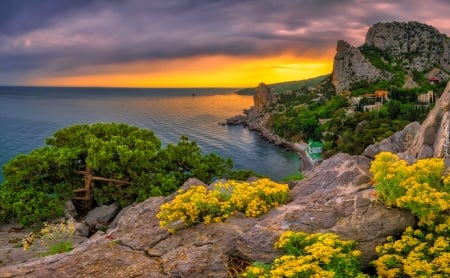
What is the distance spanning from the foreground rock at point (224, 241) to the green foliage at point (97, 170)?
1788cm

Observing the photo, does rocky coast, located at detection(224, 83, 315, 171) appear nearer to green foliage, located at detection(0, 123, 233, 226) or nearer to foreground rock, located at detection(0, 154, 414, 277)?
green foliage, located at detection(0, 123, 233, 226)

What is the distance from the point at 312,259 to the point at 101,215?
24074 mm

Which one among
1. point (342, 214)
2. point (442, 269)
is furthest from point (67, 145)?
point (442, 269)

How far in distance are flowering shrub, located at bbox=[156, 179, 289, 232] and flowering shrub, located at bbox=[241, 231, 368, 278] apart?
6.23 ft

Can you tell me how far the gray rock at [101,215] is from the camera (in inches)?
1124

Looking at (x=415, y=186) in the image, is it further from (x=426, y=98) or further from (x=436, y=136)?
(x=426, y=98)

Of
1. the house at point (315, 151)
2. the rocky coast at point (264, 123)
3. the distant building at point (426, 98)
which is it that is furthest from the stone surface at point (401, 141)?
the distant building at point (426, 98)

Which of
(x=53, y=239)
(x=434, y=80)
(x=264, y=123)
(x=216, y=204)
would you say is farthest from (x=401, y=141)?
(x=434, y=80)

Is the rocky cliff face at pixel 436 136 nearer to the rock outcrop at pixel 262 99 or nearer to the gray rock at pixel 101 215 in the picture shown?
the gray rock at pixel 101 215

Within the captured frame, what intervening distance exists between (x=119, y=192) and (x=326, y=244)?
25159mm

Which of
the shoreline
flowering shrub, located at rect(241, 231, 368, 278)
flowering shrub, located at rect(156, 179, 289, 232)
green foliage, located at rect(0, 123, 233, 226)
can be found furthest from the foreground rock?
the shoreline

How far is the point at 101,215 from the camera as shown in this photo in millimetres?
29031

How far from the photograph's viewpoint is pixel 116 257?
29.7 ft

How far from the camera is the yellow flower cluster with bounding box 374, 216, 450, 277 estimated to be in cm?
714
